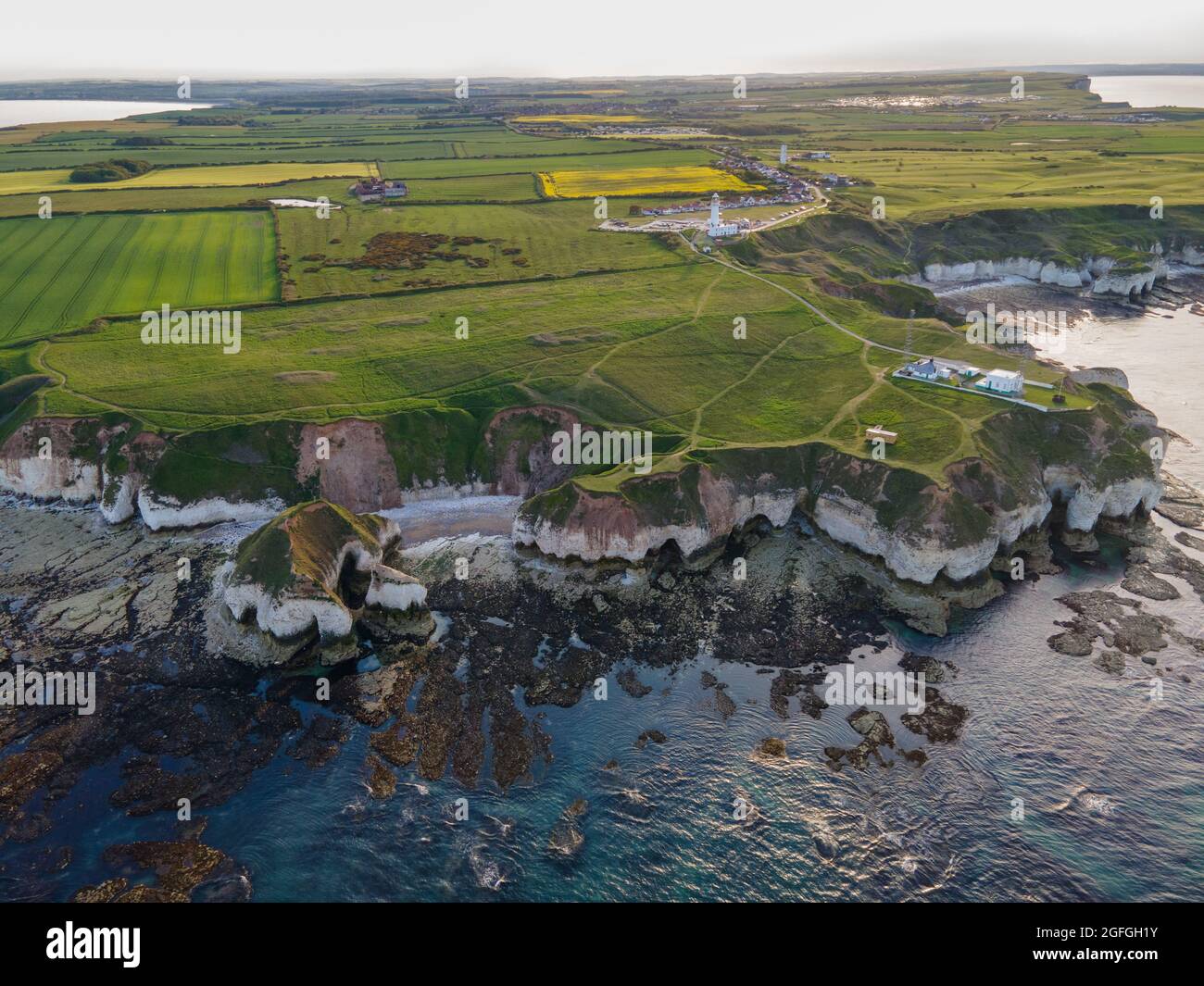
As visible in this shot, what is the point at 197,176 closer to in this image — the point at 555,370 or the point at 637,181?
the point at 637,181

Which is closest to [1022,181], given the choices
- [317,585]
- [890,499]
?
[890,499]

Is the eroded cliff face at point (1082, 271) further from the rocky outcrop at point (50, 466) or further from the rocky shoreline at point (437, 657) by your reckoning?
the rocky outcrop at point (50, 466)

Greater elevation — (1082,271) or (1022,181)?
(1022,181)

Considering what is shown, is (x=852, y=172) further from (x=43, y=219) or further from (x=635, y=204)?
(x=43, y=219)

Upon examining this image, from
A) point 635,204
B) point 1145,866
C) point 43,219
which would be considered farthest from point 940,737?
point 43,219

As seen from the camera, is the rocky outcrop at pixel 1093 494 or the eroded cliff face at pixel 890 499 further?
the rocky outcrop at pixel 1093 494

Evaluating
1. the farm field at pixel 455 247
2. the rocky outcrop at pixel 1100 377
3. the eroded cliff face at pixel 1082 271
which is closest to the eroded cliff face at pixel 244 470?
the farm field at pixel 455 247
